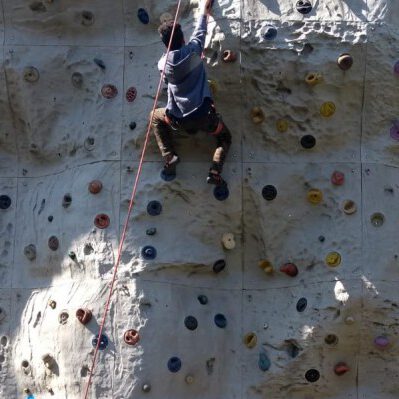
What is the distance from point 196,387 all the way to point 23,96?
2618 millimetres

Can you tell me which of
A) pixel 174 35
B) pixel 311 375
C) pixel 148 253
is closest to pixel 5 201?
pixel 148 253

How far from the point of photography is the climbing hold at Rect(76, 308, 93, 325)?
7703 mm

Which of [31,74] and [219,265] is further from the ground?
[31,74]

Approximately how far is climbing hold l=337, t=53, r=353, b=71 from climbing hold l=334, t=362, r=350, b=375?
2168mm

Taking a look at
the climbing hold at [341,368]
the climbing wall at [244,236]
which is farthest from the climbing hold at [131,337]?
the climbing hold at [341,368]

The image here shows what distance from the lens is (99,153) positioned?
26.4 feet

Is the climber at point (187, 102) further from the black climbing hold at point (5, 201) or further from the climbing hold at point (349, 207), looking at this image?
the black climbing hold at point (5, 201)

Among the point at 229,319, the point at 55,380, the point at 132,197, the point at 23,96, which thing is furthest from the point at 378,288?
the point at 23,96

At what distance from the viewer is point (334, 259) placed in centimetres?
780

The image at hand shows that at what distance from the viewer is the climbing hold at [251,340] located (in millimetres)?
7801

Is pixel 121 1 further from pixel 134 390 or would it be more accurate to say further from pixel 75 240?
pixel 134 390

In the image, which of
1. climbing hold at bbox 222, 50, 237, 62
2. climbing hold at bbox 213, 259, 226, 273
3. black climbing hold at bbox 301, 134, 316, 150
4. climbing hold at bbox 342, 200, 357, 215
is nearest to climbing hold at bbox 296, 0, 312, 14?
climbing hold at bbox 222, 50, 237, 62

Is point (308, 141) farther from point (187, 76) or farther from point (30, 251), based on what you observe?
point (30, 251)

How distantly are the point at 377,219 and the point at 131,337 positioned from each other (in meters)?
1.99
